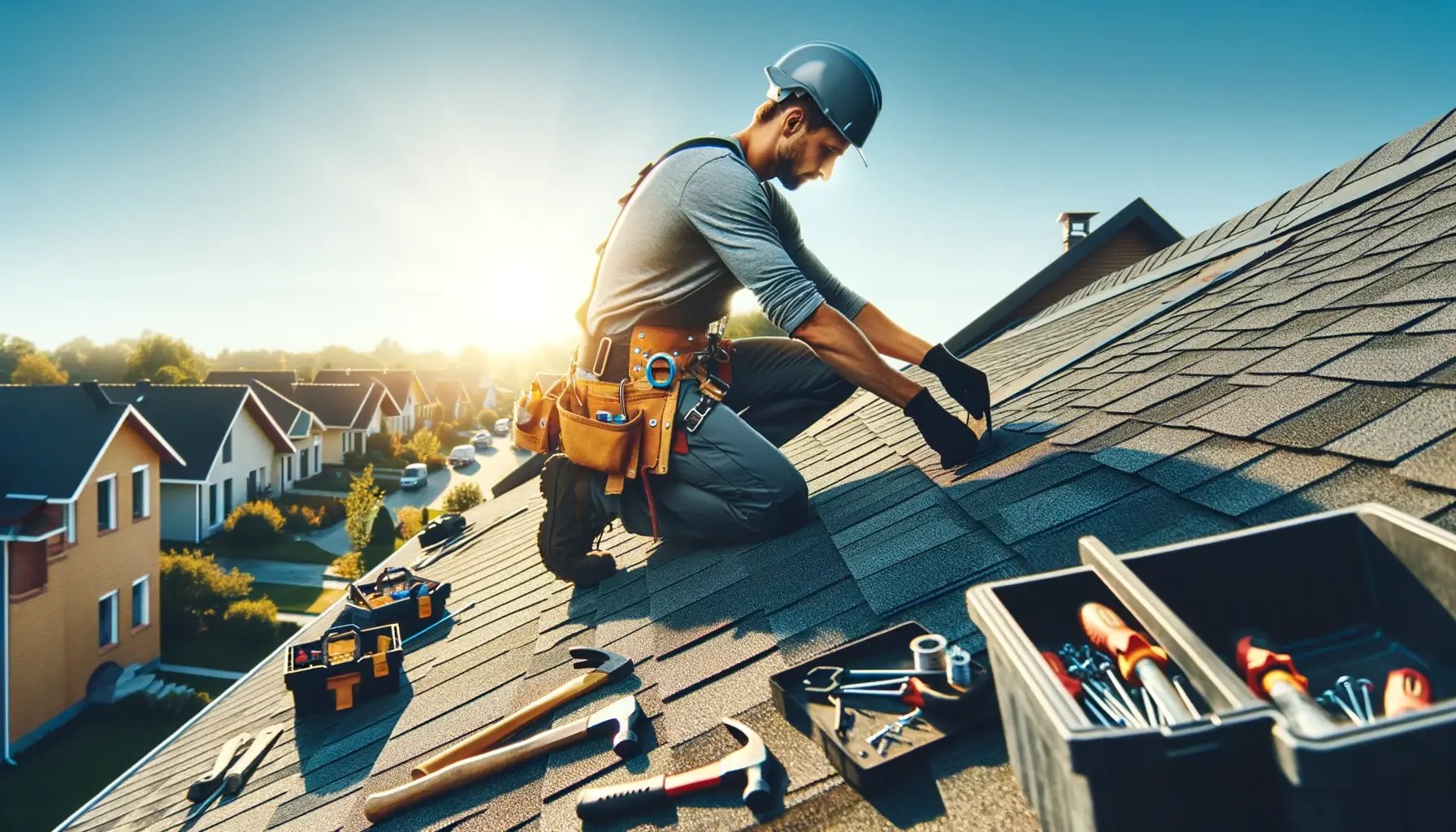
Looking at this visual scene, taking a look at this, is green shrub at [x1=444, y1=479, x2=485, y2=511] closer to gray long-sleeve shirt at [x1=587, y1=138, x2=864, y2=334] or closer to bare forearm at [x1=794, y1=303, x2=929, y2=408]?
gray long-sleeve shirt at [x1=587, y1=138, x2=864, y2=334]

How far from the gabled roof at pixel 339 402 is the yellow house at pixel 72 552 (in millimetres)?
17239

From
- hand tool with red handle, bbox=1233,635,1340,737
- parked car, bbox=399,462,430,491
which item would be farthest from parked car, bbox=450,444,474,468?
hand tool with red handle, bbox=1233,635,1340,737

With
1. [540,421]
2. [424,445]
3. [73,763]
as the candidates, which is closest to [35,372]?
[424,445]

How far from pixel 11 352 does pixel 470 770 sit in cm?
6805

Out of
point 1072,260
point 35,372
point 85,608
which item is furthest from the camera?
point 35,372

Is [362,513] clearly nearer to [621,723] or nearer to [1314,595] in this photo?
[621,723]

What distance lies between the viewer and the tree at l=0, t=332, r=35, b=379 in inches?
1900

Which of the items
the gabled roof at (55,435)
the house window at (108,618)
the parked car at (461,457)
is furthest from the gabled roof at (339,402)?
the house window at (108,618)

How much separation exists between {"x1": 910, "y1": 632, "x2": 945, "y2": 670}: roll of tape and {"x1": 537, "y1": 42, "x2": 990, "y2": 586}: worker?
1.23 m

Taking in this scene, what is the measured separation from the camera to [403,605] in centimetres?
369

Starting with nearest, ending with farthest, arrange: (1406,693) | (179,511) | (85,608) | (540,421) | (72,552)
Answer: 1. (1406,693)
2. (540,421)
3. (72,552)
4. (85,608)
5. (179,511)

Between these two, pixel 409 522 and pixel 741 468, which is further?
pixel 409 522

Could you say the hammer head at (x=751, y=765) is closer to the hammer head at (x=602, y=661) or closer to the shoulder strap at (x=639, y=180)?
the hammer head at (x=602, y=661)

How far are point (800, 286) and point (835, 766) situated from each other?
156 centimetres
